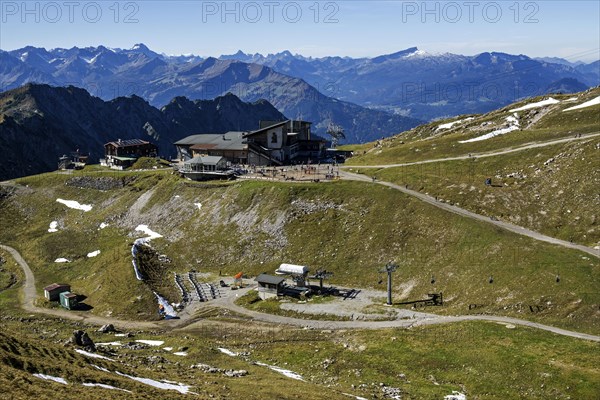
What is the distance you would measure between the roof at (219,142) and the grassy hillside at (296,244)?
19923 millimetres

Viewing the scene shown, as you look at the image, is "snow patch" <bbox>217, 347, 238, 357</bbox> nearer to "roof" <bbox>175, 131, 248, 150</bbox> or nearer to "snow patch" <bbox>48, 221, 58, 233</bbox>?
"snow patch" <bbox>48, 221, 58, 233</bbox>

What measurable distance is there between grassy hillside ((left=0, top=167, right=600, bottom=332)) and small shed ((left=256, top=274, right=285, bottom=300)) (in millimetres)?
10326

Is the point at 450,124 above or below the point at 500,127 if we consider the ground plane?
above

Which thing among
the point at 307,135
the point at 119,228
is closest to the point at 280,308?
the point at 119,228

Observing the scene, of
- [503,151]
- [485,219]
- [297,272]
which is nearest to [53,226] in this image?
[297,272]

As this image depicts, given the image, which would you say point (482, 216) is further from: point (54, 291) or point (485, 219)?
point (54, 291)

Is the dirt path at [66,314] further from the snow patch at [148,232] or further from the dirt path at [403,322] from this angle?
the snow patch at [148,232]

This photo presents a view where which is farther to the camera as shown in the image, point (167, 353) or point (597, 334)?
point (167, 353)

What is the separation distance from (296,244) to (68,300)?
43593 millimetres

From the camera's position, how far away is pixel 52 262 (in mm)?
111188

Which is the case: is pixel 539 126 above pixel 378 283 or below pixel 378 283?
above

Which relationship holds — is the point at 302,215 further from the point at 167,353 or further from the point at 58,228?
the point at 58,228

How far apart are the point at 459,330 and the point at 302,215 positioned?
4887 cm

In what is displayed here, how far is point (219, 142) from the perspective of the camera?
15638 cm
